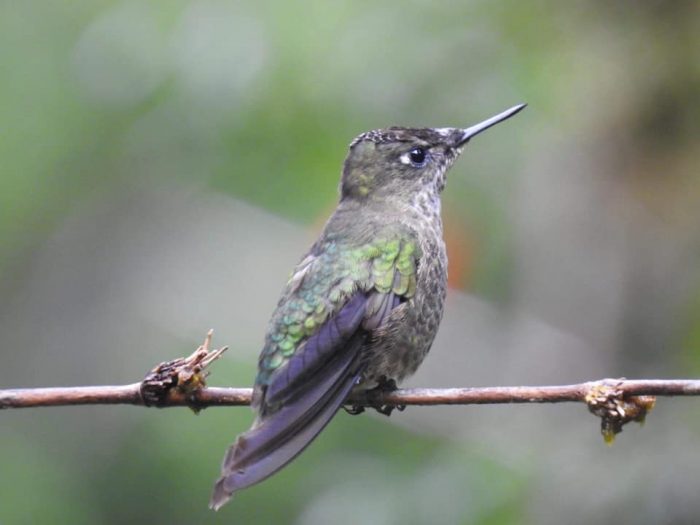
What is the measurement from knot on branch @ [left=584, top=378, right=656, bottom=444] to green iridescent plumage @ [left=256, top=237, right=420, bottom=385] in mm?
1137

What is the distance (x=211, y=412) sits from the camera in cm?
577

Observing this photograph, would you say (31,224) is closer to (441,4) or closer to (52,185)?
(52,185)

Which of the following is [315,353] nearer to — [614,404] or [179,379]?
[179,379]

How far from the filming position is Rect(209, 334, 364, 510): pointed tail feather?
10.1 ft

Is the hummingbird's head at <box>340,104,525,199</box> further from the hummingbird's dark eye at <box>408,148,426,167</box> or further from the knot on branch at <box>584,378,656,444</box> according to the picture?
the knot on branch at <box>584,378,656,444</box>

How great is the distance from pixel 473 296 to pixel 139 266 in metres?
Answer: 2.98

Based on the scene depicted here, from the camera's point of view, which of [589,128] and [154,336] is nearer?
[589,128]

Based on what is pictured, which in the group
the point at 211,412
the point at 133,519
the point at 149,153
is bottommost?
the point at 133,519

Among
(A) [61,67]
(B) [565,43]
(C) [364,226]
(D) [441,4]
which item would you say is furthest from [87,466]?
(B) [565,43]

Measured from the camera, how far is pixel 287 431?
330 cm

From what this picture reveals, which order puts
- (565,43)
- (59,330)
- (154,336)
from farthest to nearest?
(59,330), (154,336), (565,43)

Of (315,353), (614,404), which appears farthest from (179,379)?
(614,404)

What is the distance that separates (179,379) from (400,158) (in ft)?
6.20

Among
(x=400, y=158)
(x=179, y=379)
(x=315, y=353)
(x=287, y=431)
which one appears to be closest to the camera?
(x=179, y=379)
